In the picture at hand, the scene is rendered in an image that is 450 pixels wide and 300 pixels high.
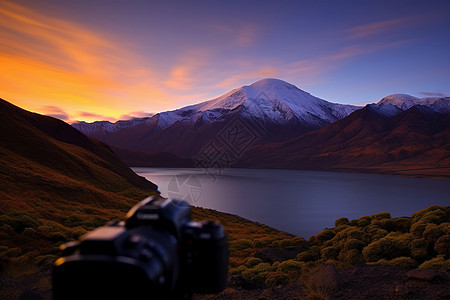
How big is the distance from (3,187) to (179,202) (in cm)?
2169

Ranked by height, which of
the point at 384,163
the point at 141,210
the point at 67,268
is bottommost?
the point at 384,163

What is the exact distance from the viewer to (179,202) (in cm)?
239

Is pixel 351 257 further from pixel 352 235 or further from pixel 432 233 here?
pixel 432 233

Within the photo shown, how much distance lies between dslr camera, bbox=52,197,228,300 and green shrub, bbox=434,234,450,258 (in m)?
6.72

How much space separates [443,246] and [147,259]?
776cm

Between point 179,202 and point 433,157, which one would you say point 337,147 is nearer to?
point 433,157

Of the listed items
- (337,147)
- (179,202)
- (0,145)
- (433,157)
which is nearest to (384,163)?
(433,157)

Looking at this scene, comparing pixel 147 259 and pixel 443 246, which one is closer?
pixel 147 259

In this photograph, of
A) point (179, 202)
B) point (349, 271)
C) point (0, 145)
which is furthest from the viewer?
point (0, 145)

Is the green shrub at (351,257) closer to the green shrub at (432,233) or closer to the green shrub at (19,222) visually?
the green shrub at (432,233)

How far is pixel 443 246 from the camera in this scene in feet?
22.3

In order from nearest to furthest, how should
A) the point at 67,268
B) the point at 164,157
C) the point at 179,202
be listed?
the point at 67,268, the point at 179,202, the point at 164,157

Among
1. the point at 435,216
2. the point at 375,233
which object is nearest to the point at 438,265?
the point at 375,233

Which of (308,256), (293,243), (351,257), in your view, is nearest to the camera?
(351,257)
